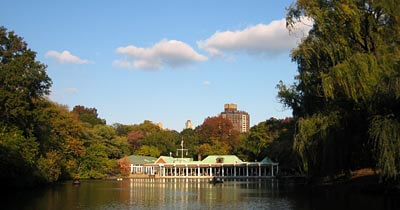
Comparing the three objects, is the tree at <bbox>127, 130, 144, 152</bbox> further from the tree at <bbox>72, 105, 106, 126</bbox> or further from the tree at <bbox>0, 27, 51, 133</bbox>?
the tree at <bbox>0, 27, 51, 133</bbox>

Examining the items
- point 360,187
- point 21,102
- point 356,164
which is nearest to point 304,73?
point 356,164

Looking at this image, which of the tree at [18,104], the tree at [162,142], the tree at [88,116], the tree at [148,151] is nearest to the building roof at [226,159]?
the tree at [148,151]

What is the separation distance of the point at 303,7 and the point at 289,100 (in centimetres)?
1031

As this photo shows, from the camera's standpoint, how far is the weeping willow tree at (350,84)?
18938 millimetres

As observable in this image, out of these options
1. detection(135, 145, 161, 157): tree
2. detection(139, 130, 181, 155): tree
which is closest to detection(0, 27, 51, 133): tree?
detection(135, 145, 161, 157): tree

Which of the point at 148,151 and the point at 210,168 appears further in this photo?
the point at 148,151

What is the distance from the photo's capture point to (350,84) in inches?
826

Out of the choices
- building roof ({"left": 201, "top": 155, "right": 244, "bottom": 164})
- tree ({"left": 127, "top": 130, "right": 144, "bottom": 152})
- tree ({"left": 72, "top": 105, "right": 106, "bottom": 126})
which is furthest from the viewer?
tree ({"left": 127, "top": 130, "right": 144, "bottom": 152})

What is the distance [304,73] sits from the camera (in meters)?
26.2

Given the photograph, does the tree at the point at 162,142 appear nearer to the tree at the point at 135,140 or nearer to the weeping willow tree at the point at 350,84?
the tree at the point at 135,140

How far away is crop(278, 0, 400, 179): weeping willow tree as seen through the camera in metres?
18.9

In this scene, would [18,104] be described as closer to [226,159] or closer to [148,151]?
[226,159]

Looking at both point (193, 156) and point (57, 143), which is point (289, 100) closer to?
point (57, 143)

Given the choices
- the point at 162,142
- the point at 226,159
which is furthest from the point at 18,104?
the point at 162,142
